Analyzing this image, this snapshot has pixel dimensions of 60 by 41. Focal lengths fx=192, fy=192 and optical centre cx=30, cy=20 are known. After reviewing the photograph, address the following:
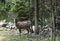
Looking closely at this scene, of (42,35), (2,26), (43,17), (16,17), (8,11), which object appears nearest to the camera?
(42,35)

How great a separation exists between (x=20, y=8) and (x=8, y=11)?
69.8 inches

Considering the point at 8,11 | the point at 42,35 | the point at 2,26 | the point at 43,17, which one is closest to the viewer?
the point at 42,35

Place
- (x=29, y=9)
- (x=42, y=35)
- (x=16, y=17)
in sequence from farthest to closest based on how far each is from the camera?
1. (x=16, y=17)
2. (x=29, y=9)
3. (x=42, y=35)

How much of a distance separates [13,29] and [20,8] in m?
2.47

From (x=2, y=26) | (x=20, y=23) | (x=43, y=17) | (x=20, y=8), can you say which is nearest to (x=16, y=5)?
(x=20, y=8)

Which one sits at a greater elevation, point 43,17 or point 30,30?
point 43,17

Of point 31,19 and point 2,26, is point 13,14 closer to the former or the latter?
point 31,19

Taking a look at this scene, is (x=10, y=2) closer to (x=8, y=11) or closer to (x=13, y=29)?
(x=8, y=11)

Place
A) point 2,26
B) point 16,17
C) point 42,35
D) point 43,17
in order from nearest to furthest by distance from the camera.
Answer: point 42,35, point 43,17, point 16,17, point 2,26

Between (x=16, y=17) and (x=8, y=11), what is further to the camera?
(x=8, y=11)

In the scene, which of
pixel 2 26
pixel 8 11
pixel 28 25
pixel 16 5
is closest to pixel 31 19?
pixel 28 25

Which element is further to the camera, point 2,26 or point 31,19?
point 2,26

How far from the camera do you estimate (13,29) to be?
39.9ft

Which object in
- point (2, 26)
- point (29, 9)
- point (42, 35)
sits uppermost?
point (29, 9)
